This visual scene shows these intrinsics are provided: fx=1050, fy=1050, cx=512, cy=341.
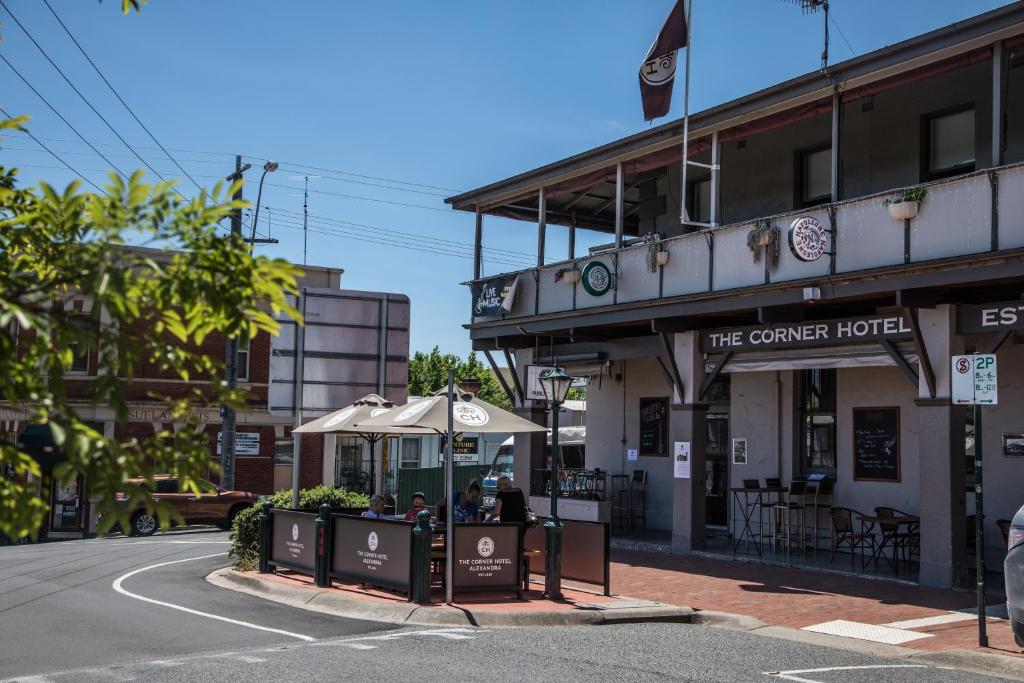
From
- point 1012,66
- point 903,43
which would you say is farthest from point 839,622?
point 1012,66

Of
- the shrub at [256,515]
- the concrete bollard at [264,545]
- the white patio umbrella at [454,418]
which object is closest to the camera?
the white patio umbrella at [454,418]

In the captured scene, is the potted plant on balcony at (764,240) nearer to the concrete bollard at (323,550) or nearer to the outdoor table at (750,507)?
the outdoor table at (750,507)

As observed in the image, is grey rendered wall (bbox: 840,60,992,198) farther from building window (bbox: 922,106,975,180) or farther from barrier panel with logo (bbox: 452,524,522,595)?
barrier panel with logo (bbox: 452,524,522,595)

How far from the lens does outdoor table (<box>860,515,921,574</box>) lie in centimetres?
1561

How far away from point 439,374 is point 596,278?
155 feet

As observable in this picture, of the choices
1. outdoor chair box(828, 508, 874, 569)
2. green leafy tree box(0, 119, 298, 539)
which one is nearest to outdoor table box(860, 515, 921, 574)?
outdoor chair box(828, 508, 874, 569)

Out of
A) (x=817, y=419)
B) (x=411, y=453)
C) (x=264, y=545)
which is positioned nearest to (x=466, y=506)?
(x=264, y=545)

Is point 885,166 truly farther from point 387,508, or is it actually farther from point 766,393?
point 387,508

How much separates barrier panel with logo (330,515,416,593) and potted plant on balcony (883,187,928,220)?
7.82 meters

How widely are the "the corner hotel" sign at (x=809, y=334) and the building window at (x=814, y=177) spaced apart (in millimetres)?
3178

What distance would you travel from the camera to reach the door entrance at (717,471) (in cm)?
2153

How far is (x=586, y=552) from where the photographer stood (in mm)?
14266

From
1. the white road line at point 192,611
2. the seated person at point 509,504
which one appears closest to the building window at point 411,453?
the white road line at point 192,611

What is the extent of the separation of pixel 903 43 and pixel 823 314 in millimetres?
4626
